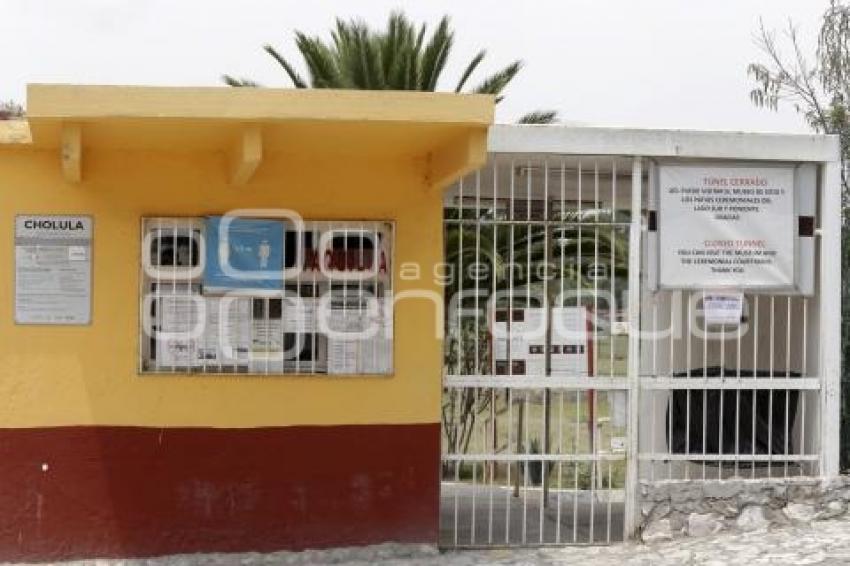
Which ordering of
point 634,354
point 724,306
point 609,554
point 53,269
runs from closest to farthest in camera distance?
point 53,269, point 609,554, point 634,354, point 724,306

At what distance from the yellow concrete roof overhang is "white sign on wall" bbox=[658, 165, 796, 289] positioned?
65.0 inches

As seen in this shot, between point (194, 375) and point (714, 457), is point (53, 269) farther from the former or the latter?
point (714, 457)

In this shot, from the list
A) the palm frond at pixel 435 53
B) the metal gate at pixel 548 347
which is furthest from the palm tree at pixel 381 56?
the metal gate at pixel 548 347

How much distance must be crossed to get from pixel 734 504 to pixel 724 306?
1281 millimetres

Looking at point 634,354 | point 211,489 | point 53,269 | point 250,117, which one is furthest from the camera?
point 634,354

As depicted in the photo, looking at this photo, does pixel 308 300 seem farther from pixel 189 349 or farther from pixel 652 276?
pixel 652 276

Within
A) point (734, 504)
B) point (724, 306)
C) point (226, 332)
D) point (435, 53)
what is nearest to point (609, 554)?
point (734, 504)

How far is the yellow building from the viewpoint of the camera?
684 cm

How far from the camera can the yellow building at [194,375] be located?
6.84m

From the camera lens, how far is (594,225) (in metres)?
7.28

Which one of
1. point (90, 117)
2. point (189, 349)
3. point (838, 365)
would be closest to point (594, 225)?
point (838, 365)

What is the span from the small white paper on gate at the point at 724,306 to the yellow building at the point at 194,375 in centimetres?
180

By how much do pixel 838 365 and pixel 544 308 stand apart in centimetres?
194

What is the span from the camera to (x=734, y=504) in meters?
7.33
